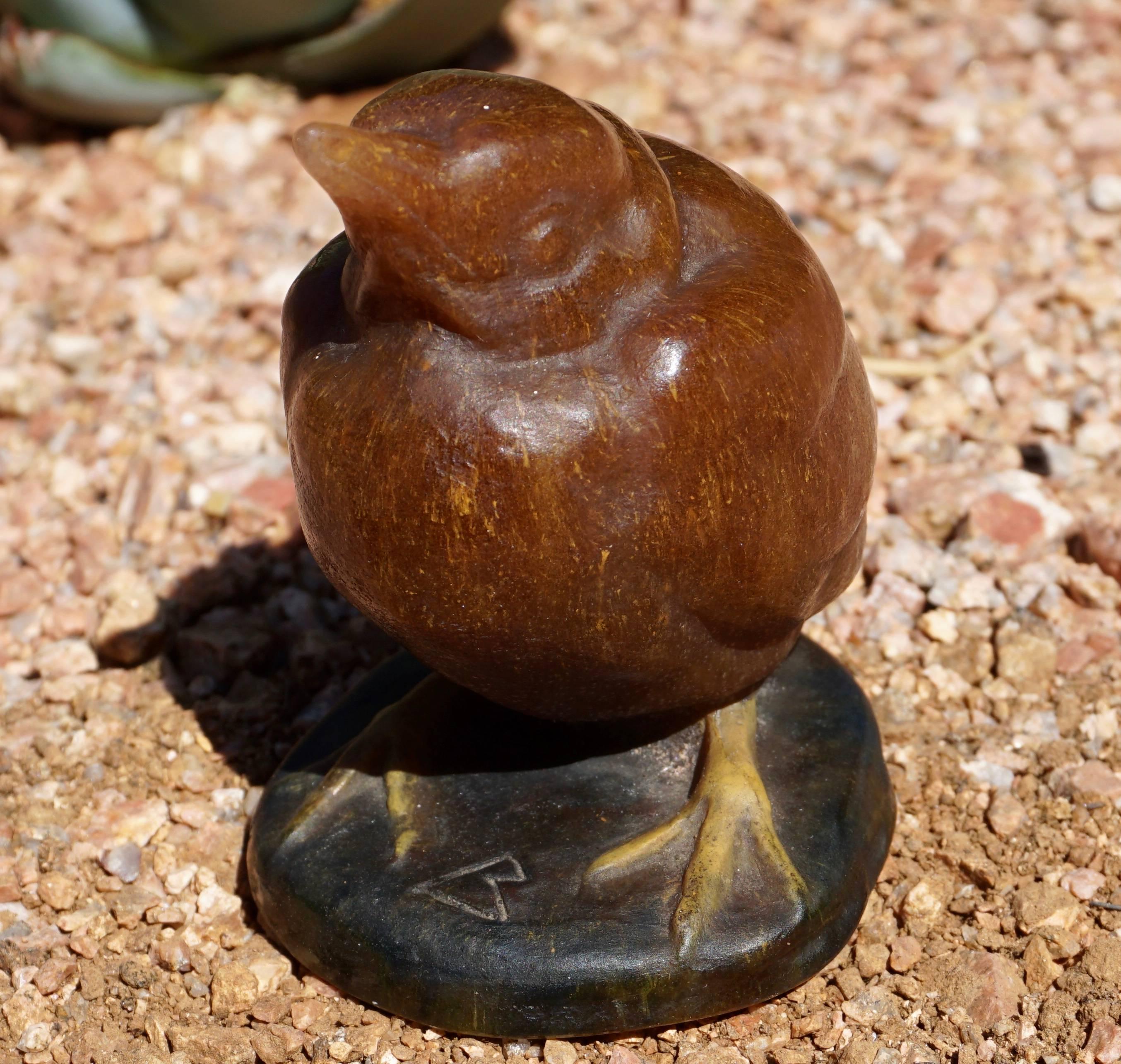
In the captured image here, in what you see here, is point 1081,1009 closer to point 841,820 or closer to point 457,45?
point 841,820

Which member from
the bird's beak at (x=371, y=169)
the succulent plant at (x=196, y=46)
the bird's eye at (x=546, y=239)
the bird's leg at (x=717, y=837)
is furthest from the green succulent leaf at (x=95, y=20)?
the bird's leg at (x=717, y=837)

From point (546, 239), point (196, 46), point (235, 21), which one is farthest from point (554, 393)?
point (196, 46)

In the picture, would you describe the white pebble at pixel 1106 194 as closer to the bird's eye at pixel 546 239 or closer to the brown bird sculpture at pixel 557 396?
the brown bird sculpture at pixel 557 396

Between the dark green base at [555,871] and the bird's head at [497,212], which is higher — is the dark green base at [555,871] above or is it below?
below

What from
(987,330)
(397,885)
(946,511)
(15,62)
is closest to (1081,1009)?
(397,885)

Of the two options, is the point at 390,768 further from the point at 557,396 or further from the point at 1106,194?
the point at 1106,194

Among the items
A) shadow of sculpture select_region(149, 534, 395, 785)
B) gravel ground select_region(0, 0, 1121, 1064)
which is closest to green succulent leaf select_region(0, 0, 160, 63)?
gravel ground select_region(0, 0, 1121, 1064)

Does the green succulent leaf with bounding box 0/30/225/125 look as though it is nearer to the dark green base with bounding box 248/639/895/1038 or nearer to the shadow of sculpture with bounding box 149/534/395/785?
the shadow of sculpture with bounding box 149/534/395/785
